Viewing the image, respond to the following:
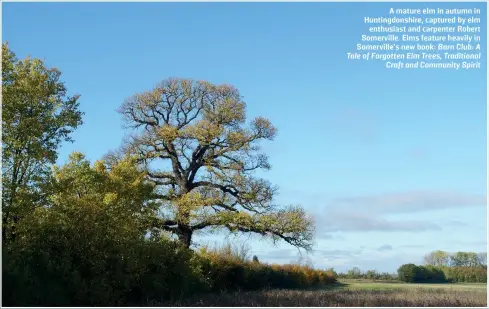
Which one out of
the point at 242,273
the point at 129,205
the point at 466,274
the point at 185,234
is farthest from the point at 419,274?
the point at 129,205

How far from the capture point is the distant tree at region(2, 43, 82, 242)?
1720cm

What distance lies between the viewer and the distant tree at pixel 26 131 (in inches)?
677

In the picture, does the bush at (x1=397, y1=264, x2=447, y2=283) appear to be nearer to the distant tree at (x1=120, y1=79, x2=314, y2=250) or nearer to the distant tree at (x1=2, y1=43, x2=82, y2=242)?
→ the distant tree at (x1=120, y1=79, x2=314, y2=250)

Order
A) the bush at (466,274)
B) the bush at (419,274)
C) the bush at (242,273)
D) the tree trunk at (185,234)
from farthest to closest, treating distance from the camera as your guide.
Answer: the bush at (419,274) < the bush at (466,274) < the tree trunk at (185,234) < the bush at (242,273)

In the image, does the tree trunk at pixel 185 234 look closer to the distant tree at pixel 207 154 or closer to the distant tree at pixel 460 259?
the distant tree at pixel 207 154

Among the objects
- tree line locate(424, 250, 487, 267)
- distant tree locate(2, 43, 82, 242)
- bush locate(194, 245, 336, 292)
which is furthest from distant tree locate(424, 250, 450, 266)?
distant tree locate(2, 43, 82, 242)

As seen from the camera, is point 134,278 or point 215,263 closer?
point 134,278

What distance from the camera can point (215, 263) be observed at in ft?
81.2

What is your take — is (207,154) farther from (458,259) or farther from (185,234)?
(458,259)

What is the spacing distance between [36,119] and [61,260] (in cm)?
542

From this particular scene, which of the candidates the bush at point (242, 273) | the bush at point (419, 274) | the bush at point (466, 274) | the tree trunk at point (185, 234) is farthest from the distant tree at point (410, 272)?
the tree trunk at point (185, 234)

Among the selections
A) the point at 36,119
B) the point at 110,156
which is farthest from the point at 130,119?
the point at 36,119

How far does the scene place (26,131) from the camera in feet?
59.2

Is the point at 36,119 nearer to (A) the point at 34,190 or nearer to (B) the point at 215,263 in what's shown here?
(A) the point at 34,190
